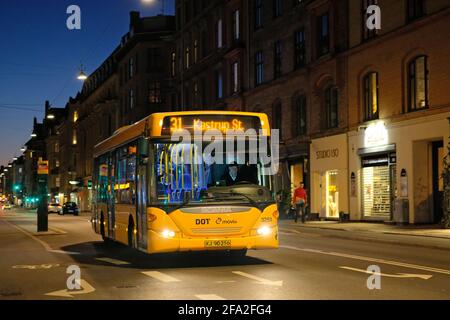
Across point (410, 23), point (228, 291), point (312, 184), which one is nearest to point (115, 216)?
point (228, 291)

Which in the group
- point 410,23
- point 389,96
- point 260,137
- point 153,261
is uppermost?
point 410,23

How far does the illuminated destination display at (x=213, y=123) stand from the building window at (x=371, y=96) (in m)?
19.3

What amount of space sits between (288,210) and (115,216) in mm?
23994

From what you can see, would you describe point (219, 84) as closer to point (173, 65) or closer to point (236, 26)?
point (236, 26)

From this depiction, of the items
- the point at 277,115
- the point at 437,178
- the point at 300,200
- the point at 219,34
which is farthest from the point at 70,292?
the point at 219,34

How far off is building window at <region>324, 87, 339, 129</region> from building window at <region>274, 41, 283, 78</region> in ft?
18.8

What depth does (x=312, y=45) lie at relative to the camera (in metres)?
39.5

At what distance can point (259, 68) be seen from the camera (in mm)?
46625

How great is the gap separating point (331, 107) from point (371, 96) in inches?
166

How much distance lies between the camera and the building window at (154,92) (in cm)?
7019

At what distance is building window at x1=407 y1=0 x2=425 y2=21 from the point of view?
3019 cm

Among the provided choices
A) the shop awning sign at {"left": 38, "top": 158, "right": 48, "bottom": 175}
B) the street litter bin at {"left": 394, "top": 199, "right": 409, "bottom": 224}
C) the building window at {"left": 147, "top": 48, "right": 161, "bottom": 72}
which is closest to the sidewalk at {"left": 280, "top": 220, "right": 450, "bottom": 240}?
the street litter bin at {"left": 394, "top": 199, "right": 409, "bottom": 224}

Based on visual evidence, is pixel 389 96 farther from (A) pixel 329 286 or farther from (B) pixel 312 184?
(A) pixel 329 286
